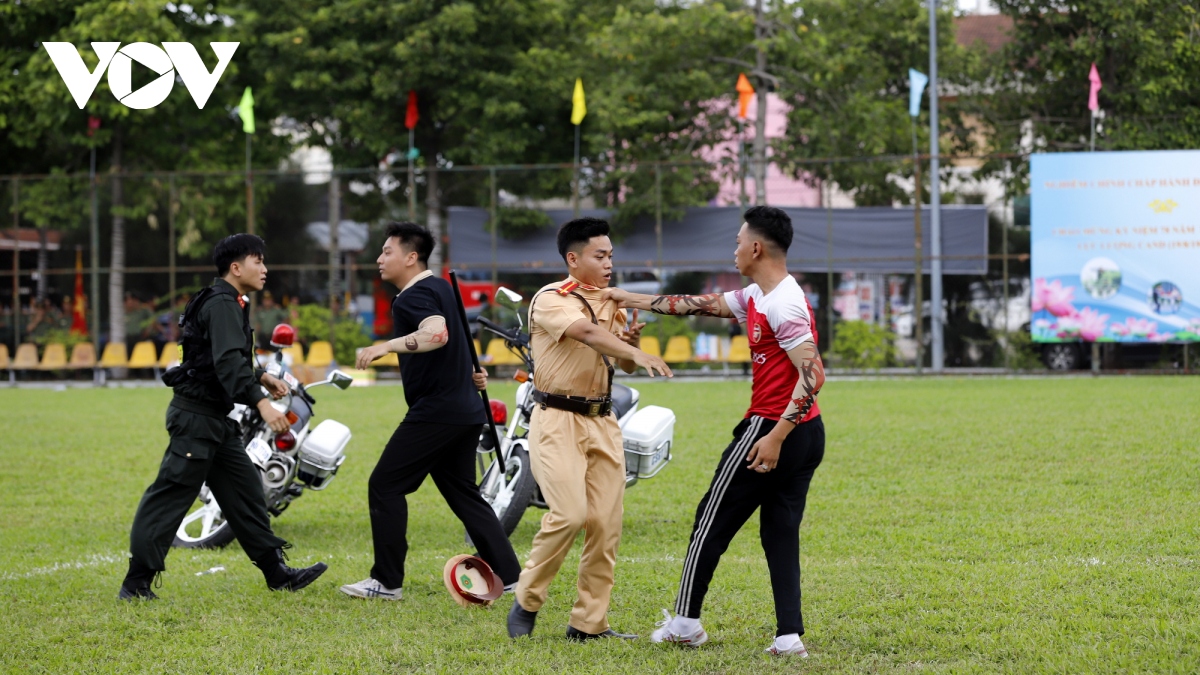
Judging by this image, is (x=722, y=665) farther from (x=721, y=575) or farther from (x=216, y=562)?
(x=216, y=562)

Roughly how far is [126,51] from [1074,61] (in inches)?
856

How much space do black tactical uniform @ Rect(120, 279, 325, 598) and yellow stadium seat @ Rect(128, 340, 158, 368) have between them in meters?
18.3

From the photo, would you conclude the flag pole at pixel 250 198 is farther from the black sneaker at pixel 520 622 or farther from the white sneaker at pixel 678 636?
the white sneaker at pixel 678 636

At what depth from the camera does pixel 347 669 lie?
4949 millimetres

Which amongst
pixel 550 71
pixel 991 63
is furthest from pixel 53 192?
pixel 991 63

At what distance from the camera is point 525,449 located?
303 inches

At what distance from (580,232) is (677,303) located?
493 millimetres

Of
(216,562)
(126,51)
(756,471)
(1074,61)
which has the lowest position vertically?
(216,562)

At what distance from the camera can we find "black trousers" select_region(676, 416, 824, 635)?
498cm

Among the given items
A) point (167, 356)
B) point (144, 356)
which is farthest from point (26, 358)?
point (167, 356)

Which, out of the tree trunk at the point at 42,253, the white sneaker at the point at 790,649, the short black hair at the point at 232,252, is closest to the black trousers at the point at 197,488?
the short black hair at the point at 232,252

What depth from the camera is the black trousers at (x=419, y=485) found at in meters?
6.17

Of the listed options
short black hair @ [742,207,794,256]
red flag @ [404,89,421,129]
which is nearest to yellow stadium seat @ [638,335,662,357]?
red flag @ [404,89,421,129]

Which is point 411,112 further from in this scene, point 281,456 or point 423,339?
point 423,339
